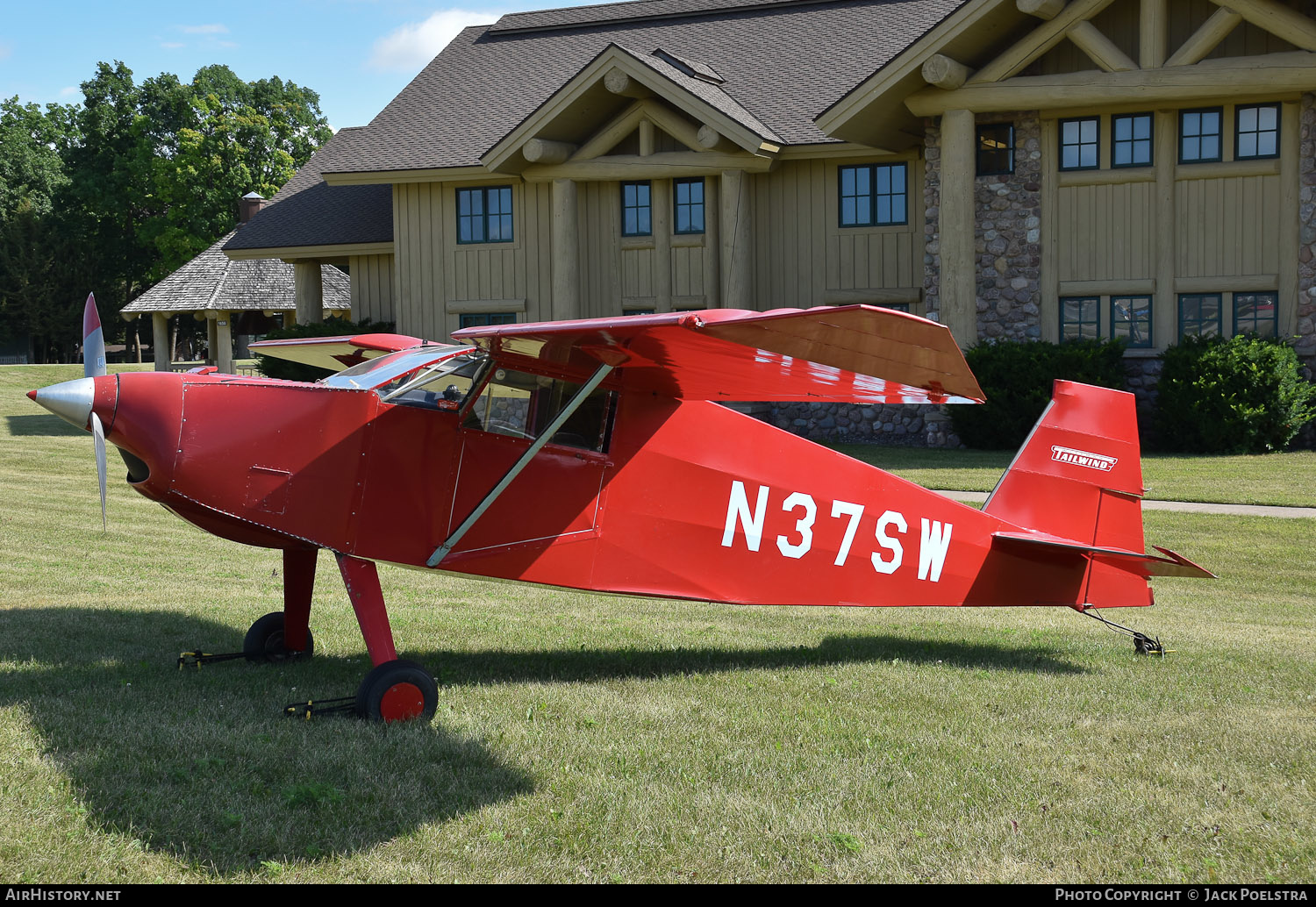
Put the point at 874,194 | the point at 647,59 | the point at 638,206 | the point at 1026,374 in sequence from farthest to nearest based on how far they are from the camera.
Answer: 1. the point at 638,206
2. the point at 874,194
3. the point at 647,59
4. the point at 1026,374

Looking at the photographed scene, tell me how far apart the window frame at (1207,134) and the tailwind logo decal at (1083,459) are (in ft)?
48.0

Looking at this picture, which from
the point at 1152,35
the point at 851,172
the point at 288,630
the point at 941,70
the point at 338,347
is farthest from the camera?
the point at 851,172

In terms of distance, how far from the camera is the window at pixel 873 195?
23.9 metres

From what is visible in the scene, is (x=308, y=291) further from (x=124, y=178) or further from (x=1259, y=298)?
(x=124, y=178)

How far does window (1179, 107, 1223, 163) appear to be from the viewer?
66.8 feet

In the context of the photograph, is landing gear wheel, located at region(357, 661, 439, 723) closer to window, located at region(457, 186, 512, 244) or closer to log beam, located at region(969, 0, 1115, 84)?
log beam, located at region(969, 0, 1115, 84)

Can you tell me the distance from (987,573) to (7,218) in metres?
70.9

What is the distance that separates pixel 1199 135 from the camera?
67.1 feet

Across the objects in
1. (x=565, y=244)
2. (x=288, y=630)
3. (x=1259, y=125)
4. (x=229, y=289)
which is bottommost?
(x=288, y=630)

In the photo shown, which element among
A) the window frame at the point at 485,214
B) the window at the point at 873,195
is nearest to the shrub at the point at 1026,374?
the window at the point at 873,195

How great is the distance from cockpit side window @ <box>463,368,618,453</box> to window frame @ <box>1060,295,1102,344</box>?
53.9 ft

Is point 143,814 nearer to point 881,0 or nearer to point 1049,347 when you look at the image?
point 1049,347

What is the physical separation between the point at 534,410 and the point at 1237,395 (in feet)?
54.0

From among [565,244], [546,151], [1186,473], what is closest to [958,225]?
[1186,473]
